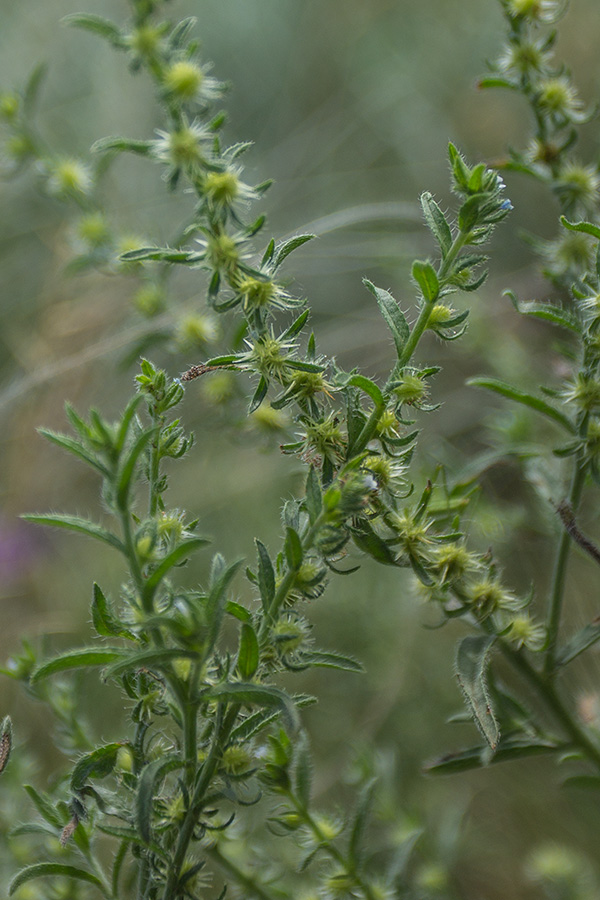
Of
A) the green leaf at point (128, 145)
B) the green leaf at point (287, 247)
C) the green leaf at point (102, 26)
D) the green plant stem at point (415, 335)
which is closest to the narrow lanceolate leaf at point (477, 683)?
the green plant stem at point (415, 335)

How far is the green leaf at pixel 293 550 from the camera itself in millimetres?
368

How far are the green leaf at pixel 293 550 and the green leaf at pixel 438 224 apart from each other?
0.17m

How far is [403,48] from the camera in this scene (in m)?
1.73

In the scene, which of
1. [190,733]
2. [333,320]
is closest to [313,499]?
[190,733]

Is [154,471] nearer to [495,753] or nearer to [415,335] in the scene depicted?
[415,335]

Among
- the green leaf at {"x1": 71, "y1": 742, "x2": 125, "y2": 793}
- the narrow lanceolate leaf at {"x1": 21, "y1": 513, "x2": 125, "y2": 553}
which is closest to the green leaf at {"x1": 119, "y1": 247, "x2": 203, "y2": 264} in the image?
the narrow lanceolate leaf at {"x1": 21, "y1": 513, "x2": 125, "y2": 553}

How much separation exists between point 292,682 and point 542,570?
0.42 meters

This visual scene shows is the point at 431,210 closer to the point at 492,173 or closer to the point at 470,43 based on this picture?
the point at 492,173

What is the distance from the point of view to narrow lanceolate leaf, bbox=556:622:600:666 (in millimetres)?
520

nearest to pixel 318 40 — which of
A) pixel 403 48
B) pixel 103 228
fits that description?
pixel 403 48

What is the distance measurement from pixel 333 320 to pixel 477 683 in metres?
1.26

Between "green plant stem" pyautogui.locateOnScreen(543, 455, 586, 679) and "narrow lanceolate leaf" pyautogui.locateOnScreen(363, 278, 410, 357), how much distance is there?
16 centimetres

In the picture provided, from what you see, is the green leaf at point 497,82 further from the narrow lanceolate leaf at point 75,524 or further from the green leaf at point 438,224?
the narrow lanceolate leaf at point 75,524

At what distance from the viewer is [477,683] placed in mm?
453
